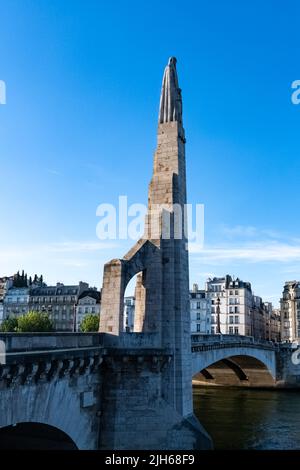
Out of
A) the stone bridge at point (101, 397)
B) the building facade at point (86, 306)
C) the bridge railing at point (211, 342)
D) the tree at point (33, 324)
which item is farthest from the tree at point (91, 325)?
the stone bridge at point (101, 397)

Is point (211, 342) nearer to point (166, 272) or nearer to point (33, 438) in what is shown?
point (166, 272)

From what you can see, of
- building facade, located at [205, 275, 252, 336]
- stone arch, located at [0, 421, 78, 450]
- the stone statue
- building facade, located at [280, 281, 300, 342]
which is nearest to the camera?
stone arch, located at [0, 421, 78, 450]

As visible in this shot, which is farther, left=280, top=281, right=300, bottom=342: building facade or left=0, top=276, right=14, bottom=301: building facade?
left=0, top=276, right=14, bottom=301: building facade

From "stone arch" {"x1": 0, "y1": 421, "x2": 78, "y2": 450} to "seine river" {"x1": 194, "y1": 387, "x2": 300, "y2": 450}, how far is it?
1458 centimetres

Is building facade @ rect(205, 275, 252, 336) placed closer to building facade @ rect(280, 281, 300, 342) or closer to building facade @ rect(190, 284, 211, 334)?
building facade @ rect(190, 284, 211, 334)

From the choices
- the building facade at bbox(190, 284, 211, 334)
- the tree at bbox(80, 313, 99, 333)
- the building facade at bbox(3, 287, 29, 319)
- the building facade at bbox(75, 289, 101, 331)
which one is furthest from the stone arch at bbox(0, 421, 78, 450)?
the building facade at bbox(3, 287, 29, 319)

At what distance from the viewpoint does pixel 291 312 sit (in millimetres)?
99875

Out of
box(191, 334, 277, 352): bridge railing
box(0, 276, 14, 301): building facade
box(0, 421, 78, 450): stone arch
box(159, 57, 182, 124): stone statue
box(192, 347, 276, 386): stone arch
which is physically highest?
box(159, 57, 182, 124): stone statue

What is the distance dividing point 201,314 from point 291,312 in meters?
20.5

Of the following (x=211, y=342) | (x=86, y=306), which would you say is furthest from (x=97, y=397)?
(x=86, y=306)

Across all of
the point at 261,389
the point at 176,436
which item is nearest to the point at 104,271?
the point at 176,436

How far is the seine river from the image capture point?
32537 mm

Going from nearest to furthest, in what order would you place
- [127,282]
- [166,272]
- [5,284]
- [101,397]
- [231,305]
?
[101,397], [127,282], [166,272], [231,305], [5,284]

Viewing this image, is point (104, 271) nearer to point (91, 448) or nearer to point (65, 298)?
point (91, 448)
